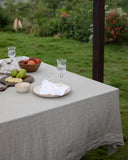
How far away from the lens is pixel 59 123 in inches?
51.2

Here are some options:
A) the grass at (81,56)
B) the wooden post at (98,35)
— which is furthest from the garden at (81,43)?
the wooden post at (98,35)

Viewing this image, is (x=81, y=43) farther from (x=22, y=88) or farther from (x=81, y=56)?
(x=22, y=88)

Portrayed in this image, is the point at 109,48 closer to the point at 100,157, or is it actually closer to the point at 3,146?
the point at 100,157

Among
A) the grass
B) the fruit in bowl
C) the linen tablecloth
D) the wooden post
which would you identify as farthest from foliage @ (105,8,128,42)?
the linen tablecloth

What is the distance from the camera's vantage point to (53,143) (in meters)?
1.29

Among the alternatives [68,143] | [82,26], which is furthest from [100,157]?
[82,26]

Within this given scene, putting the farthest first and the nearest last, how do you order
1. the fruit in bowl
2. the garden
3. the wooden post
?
the garden → the wooden post → the fruit in bowl

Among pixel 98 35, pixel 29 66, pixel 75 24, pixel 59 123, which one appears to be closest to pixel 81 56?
pixel 75 24

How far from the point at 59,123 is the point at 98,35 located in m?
1.26

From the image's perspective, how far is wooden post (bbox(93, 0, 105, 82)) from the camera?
2257 millimetres

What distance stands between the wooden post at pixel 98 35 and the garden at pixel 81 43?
0.55 m

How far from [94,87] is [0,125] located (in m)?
0.66

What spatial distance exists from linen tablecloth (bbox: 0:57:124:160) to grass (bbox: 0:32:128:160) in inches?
19.7

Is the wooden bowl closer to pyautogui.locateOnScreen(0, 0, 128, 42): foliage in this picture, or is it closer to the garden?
the garden
